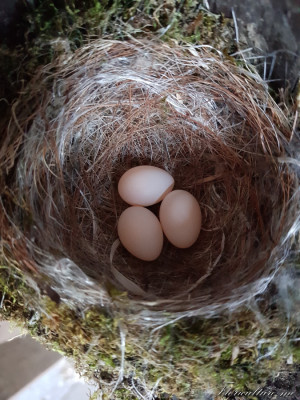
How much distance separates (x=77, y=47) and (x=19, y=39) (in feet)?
0.45

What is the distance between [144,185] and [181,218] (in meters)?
0.14

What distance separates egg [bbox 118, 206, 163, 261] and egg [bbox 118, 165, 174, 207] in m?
0.04

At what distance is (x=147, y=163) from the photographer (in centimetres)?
137

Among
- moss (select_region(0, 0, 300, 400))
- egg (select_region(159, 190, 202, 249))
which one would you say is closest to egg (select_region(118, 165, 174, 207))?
egg (select_region(159, 190, 202, 249))

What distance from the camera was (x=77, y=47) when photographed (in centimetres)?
112

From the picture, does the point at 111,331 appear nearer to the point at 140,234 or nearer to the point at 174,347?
the point at 174,347

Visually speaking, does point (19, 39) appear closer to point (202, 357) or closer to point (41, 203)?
point (41, 203)

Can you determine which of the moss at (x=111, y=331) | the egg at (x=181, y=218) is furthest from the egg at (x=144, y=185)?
the moss at (x=111, y=331)

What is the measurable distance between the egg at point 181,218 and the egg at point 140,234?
0.03 metres

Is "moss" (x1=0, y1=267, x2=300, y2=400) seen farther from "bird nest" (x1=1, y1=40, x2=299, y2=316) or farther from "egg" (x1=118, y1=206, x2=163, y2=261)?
"egg" (x1=118, y1=206, x2=163, y2=261)

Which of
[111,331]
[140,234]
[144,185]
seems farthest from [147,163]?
[111,331]

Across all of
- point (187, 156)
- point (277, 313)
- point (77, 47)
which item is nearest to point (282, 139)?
point (187, 156)

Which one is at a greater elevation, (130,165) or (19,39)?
(19,39)

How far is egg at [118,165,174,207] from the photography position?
1.25 m
